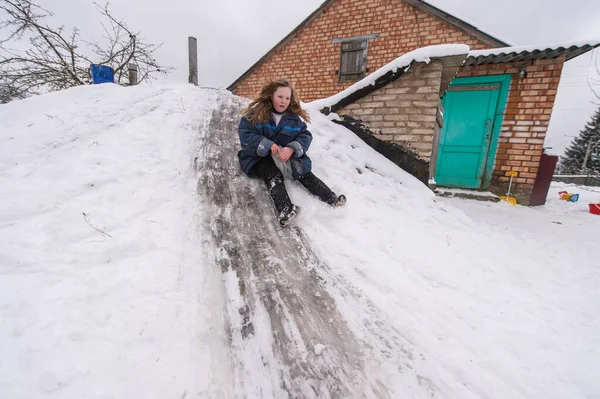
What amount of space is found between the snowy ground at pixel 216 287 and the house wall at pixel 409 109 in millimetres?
925

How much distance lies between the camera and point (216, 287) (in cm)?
153

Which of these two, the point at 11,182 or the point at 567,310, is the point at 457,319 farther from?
the point at 11,182

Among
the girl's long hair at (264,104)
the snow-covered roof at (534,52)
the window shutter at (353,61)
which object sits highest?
the window shutter at (353,61)

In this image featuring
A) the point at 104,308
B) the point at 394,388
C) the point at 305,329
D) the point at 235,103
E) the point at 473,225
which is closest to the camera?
the point at 394,388

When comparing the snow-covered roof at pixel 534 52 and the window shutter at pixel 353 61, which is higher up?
the window shutter at pixel 353 61

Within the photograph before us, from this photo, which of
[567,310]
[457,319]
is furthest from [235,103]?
[567,310]

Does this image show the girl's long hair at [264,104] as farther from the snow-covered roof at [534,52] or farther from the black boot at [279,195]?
the snow-covered roof at [534,52]

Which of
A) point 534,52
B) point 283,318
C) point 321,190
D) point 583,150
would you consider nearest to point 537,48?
point 534,52

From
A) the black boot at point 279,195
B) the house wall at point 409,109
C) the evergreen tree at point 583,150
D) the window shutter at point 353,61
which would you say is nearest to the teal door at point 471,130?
the window shutter at point 353,61

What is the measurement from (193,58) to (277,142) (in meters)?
6.04

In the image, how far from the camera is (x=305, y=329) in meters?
1.36

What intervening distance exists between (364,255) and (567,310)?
149 cm

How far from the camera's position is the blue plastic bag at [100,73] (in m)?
4.58

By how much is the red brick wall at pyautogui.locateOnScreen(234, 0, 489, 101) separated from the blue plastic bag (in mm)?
5180
